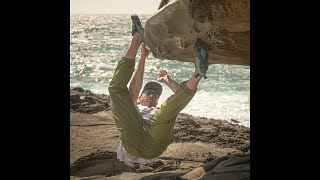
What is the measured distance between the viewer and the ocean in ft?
11.0

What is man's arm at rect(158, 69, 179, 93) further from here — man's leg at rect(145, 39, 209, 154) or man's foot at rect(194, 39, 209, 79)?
man's foot at rect(194, 39, 209, 79)

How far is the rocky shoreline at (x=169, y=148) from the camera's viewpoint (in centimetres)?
343

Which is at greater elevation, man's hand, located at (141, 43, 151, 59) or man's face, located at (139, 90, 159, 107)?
man's hand, located at (141, 43, 151, 59)

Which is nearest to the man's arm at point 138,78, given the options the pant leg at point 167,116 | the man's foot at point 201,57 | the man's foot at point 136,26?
the man's foot at point 136,26

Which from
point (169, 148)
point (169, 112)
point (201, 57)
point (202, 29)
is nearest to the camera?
point (202, 29)

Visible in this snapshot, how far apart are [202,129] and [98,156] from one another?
86 centimetres

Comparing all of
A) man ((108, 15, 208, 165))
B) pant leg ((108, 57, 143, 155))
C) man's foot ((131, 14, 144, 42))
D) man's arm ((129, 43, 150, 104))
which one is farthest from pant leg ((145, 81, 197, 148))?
man's foot ((131, 14, 144, 42))

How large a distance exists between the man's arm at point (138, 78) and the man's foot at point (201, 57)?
390 mm

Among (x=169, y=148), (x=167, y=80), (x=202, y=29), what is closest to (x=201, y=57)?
(x=202, y=29)

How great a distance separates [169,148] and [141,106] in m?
0.40

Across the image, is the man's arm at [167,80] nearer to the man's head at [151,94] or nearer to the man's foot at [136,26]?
the man's head at [151,94]

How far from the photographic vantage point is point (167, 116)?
337 cm

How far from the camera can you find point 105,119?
3.58 metres

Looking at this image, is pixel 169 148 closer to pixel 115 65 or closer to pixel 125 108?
pixel 125 108
